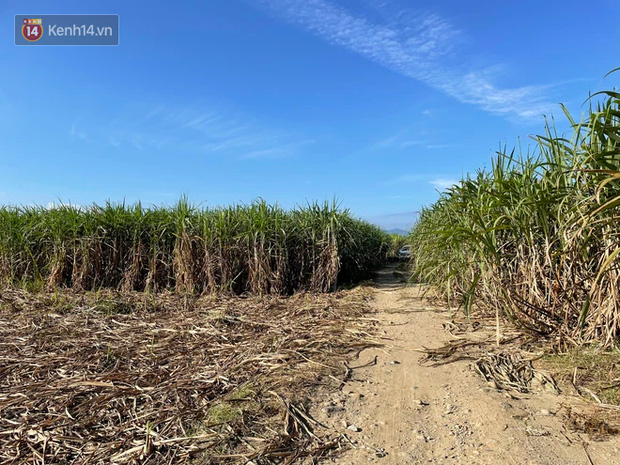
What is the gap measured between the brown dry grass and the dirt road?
204 millimetres

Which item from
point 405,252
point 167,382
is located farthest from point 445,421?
point 405,252

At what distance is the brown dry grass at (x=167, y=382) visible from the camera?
5.81ft

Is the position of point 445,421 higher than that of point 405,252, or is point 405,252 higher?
point 405,252

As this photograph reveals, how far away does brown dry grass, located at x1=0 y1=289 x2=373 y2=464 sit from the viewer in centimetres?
177

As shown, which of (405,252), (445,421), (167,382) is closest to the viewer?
(445,421)

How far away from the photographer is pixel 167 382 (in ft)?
7.97

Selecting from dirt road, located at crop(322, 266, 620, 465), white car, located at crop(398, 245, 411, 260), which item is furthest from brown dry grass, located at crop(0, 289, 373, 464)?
white car, located at crop(398, 245, 411, 260)

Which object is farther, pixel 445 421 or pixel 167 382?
pixel 167 382

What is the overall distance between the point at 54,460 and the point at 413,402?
188 centimetres

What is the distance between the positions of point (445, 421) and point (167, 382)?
173cm

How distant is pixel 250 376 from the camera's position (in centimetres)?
251

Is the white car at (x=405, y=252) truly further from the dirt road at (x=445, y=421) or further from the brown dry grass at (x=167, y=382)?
the dirt road at (x=445, y=421)

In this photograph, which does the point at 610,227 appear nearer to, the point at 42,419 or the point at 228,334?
the point at 228,334

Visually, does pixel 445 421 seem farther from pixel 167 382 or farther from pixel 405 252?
pixel 405 252
